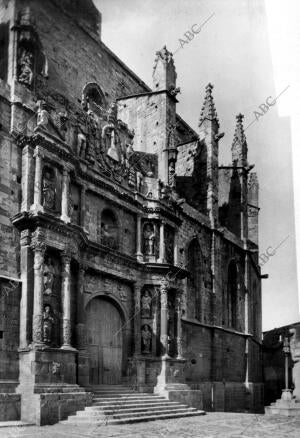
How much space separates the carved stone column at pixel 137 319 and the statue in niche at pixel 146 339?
6.6 inches

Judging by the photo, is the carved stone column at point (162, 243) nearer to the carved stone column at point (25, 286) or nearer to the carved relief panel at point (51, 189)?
the carved relief panel at point (51, 189)

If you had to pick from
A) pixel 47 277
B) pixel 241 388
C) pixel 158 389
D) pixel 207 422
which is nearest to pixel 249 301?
pixel 241 388

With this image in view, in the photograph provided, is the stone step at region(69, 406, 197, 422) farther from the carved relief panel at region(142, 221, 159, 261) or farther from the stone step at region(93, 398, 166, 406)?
the carved relief panel at region(142, 221, 159, 261)

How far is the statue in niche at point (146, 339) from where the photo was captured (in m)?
16.6

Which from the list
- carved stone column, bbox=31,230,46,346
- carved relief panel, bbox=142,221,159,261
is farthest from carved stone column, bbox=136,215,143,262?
carved stone column, bbox=31,230,46,346

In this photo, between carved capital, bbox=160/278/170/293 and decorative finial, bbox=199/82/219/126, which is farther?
decorative finial, bbox=199/82/219/126

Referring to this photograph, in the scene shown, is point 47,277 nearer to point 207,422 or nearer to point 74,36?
point 207,422

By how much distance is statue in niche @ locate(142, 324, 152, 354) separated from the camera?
1661 centimetres

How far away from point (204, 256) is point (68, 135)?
9145 millimetres

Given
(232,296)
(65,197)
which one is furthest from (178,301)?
(232,296)

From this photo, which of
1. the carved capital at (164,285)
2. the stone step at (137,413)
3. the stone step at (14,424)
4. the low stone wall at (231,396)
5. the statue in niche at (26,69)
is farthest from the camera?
the low stone wall at (231,396)

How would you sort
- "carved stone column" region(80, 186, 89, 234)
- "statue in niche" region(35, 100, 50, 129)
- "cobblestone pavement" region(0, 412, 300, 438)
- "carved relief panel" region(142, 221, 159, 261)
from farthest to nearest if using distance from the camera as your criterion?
"carved relief panel" region(142, 221, 159, 261) → "carved stone column" region(80, 186, 89, 234) → "statue in niche" region(35, 100, 50, 129) → "cobblestone pavement" region(0, 412, 300, 438)

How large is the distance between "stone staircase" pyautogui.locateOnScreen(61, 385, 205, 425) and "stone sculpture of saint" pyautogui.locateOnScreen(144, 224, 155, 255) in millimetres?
4173

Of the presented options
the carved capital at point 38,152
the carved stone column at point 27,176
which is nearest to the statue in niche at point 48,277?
the carved stone column at point 27,176
